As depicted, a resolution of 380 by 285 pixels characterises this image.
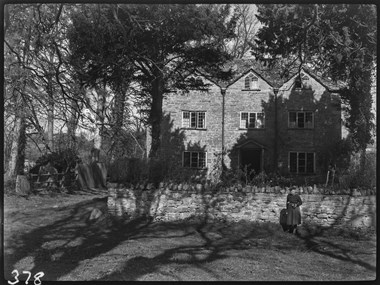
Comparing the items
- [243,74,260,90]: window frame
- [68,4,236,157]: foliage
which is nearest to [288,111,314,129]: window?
[243,74,260,90]: window frame

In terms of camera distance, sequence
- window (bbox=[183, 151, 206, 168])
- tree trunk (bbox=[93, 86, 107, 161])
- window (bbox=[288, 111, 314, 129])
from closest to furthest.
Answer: window (bbox=[288, 111, 314, 129]), tree trunk (bbox=[93, 86, 107, 161]), window (bbox=[183, 151, 206, 168])

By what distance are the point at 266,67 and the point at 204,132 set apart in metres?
0.87

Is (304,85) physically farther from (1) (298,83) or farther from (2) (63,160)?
(2) (63,160)

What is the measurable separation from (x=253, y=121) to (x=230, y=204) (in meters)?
1.15

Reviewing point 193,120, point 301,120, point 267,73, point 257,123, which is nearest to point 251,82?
point 267,73

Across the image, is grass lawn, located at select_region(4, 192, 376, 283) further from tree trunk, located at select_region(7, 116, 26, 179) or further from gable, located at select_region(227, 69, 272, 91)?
gable, located at select_region(227, 69, 272, 91)

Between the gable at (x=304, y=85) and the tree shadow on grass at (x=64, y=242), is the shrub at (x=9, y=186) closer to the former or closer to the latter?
the tree shadow on grass at (x=64, y=242)

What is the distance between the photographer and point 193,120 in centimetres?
342

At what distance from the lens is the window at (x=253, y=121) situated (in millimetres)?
3116

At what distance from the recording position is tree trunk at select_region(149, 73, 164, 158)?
3109mm

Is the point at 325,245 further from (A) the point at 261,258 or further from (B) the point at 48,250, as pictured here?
(B) the point at 48,250

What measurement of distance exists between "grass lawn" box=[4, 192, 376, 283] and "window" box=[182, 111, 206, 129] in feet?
3.31

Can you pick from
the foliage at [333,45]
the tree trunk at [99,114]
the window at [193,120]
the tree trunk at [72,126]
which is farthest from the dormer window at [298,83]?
the tree trunk at [72,126]

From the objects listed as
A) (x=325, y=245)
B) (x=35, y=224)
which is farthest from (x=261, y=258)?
(x=35, y=224)
